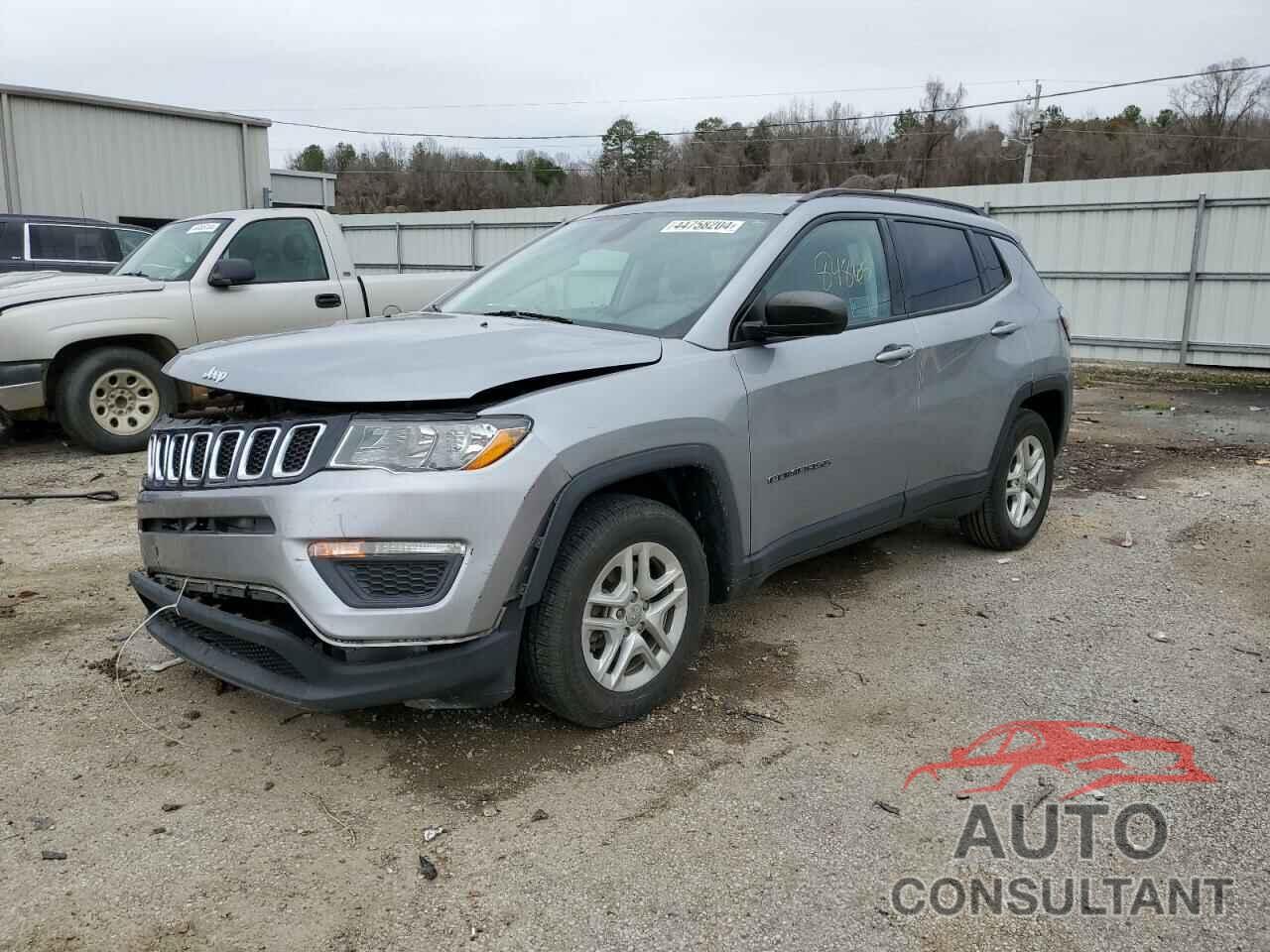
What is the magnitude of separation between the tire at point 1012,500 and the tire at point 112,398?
562 cm

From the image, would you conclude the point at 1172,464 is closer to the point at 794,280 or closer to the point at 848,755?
the point at 794,280

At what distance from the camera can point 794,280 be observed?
4188 millimetres

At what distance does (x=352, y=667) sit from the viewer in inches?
117

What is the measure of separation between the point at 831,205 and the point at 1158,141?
57450mm

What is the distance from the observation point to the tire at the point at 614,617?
322cm

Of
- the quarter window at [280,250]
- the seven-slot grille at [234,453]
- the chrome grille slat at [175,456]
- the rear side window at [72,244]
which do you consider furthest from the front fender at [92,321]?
the chrome grille slat at [175,456]

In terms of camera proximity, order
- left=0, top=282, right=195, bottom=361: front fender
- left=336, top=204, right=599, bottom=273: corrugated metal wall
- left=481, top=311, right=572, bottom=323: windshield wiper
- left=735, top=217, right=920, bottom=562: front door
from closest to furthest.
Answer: left=735, top=217, right=920, bottom=562: front door
left=481, top=311, right=572, bottom=323: windshield wiper
left=0, top=282, right=195, bottom=361: front fender
left=336, top=204, right=599, bottom=273: corrugated metal wall

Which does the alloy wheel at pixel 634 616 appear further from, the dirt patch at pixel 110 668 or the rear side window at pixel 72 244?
the rear side window at pixel 72 244

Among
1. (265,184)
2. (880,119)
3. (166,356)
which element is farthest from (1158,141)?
(166,356)

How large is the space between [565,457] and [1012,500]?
3397mm

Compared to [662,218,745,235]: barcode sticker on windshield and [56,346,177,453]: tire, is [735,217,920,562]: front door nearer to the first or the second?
[662,218,745,235]: barcode sticker on windshield

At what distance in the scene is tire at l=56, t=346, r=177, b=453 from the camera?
773 centimetres

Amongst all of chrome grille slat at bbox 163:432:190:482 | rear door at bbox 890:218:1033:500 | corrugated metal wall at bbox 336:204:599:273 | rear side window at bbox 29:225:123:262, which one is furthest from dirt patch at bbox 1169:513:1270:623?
corrugated metal wall at bbox 336:204:599:273

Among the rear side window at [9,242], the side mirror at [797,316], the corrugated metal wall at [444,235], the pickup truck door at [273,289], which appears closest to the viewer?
the side mirror at [797,316]
